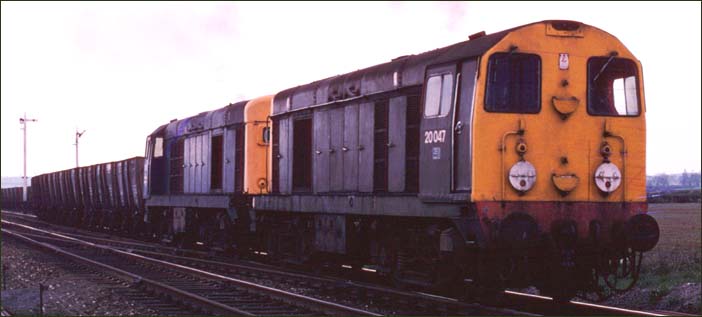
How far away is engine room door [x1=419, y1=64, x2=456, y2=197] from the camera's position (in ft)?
38.7

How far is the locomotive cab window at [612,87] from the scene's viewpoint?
11.9 m

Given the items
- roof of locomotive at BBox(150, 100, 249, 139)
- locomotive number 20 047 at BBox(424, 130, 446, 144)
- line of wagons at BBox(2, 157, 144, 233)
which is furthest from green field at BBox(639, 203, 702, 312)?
line of wagons at BBox(2, 157, 144, 233)

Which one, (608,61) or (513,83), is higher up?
(608,61)

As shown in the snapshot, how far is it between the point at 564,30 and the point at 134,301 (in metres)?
8.01

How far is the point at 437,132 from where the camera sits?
39.6ft

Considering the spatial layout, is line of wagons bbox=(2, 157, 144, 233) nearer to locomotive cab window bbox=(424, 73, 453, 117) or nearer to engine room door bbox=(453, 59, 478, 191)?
locomotive cab window bbox=(424, 73, 453, 117)

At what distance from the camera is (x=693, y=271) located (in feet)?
56.2

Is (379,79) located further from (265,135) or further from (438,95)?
(265,135)

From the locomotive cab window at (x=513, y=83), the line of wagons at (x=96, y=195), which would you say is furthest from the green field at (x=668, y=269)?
the line of wagons at (x=96, y=195)

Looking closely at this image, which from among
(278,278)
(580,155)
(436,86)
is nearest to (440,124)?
(436,86)

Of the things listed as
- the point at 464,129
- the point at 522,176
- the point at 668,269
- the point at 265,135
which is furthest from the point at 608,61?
the point at 265,135

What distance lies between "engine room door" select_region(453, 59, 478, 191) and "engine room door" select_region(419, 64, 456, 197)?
110 mm

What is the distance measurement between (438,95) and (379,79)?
2.27 meters

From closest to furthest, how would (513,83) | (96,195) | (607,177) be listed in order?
(513,83) < (607,177) < (96,195)
